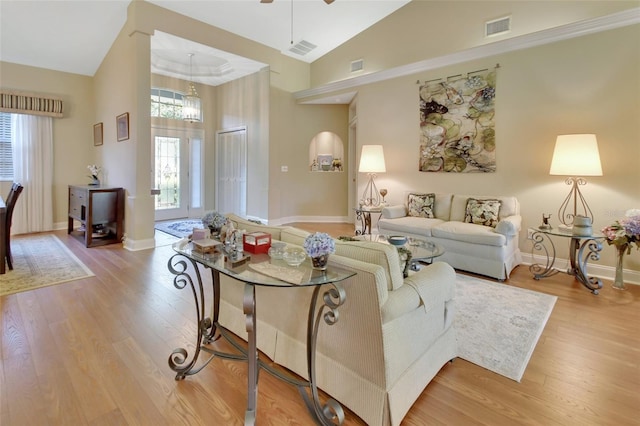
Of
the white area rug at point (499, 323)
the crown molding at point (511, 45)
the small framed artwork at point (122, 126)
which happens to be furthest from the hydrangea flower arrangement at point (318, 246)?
the small framed artwork at point (122, 126)

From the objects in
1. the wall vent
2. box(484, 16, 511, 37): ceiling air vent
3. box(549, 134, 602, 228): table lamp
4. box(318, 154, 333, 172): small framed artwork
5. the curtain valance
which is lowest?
box(549, 134, 602, 228): table lamp

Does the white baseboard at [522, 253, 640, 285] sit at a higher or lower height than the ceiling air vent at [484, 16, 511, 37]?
lower

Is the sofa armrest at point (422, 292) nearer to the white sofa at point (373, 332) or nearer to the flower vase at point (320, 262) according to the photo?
the white sofa at point (373, 332)

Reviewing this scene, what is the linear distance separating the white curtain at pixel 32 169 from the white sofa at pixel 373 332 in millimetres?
6027

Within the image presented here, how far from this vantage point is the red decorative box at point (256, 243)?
1.78 meters

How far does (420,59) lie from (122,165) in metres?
5.06

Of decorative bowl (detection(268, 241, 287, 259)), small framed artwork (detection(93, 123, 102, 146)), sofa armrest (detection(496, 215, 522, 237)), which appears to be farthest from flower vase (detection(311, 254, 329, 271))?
small framed artwork (detection(93, 123, 102, 146))

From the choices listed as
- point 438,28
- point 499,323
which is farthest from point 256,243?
point 438,28

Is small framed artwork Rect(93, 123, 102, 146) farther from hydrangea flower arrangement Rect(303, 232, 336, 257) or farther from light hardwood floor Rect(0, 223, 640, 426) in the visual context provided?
hydrangea flower arrangement Rect(303, 232, 336, 257)

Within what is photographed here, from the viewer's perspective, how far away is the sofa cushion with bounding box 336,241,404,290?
1.53 m

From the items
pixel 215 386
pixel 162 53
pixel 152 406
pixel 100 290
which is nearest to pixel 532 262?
pixel 215 386

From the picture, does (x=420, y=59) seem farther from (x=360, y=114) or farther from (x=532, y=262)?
(x=532, y=262)

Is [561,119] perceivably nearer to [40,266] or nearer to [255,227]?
[255,227]

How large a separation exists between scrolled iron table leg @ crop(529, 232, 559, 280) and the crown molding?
7.71ft
